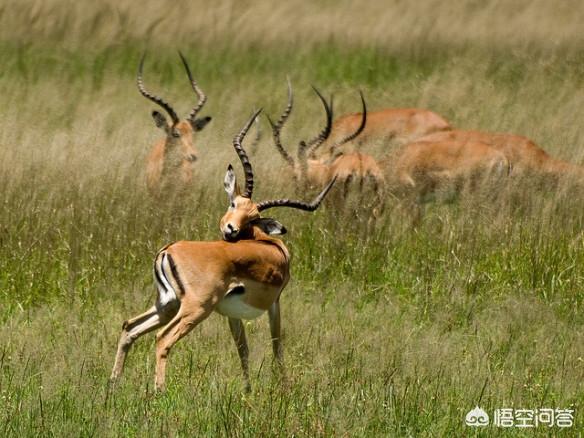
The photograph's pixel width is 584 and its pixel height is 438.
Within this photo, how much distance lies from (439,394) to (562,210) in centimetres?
395

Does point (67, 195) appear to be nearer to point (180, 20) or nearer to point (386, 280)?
point (386, 280)

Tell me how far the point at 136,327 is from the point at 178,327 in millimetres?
353

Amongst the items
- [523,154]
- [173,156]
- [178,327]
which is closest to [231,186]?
[178,327]

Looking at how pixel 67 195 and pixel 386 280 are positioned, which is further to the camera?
pixel 67 195

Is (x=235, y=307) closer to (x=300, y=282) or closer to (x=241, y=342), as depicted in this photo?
(x=241, y=342)

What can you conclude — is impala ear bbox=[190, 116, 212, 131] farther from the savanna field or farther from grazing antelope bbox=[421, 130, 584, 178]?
grazing antelope bbox=[421, 130, 584, 178]

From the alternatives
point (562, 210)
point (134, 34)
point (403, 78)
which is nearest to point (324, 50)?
point (403, 78)

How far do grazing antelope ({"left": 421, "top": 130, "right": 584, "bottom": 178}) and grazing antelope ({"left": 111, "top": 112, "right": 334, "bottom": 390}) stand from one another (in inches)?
186

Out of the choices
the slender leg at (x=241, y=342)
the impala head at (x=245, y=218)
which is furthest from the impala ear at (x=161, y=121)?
the slender leg at (x=241, y=342)

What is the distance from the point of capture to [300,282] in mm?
8297

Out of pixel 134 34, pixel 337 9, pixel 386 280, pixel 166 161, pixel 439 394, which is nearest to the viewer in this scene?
pixel 439 394

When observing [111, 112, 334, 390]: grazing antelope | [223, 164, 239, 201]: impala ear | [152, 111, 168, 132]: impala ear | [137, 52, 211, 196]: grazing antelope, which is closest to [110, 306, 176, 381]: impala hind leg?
[111, 112, 334, 390]: grazing antelope

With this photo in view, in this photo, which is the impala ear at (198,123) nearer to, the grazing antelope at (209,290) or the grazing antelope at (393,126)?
the grazing antelope at (393,126)

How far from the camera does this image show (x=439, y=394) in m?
5.99
